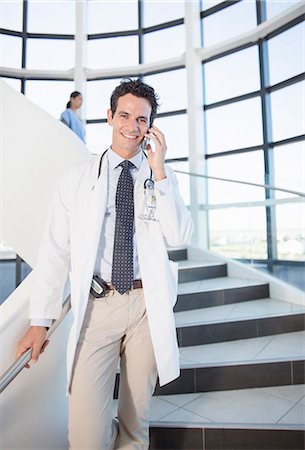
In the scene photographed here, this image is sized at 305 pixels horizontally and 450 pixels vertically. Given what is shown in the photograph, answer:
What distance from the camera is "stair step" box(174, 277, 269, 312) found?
2611mm

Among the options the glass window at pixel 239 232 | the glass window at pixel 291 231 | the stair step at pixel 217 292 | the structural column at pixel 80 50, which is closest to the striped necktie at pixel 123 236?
the stair step at pixel 217 292

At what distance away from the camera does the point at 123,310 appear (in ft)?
3.84

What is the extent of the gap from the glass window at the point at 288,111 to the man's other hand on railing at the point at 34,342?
4.68 m

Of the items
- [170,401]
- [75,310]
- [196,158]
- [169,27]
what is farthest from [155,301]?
[169,27]

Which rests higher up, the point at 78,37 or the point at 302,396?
the point at 78,37

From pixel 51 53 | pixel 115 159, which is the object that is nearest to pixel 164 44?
pixel 51 53

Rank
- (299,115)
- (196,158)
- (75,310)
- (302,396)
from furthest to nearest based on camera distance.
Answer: (196,158) < (299,115) < (302,396) < (75,310)

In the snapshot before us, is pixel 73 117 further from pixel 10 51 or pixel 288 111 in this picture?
pixel 10 51

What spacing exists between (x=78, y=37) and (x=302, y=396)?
25.9 feet

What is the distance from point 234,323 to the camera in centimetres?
228

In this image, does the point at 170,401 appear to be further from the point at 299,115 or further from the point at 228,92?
the point at 228,92

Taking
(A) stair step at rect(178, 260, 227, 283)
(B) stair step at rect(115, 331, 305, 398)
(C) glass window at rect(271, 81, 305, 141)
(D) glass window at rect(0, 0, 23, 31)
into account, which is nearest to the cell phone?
(B) stair step at rect(115, 331, 305, 398)

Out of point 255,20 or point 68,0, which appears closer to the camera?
point 255,20

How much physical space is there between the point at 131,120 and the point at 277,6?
5.36 meters
